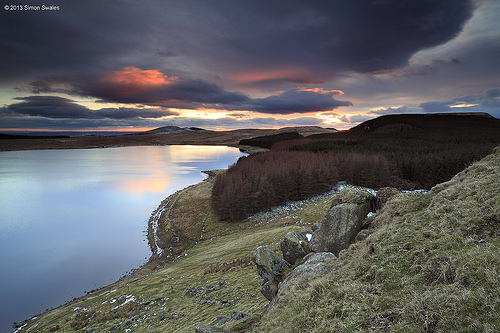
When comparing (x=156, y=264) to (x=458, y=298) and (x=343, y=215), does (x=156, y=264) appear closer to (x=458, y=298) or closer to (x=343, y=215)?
(x=343, y=215)

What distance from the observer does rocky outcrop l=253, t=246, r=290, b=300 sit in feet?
32.9

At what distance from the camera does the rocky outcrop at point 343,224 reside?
10023mm

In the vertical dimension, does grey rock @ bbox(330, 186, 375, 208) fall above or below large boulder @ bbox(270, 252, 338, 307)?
above

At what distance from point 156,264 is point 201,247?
5.25 m

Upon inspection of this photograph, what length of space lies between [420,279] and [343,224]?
4851 mm

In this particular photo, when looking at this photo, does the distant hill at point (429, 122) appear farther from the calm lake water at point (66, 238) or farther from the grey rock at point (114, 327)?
the grey rock at point (114, 327)

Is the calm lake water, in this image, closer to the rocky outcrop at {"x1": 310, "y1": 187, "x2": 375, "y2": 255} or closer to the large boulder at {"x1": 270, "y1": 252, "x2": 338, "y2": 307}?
the large boulder at {"x1": 270, "y1": 252, "x2": 338, "y2": 307}

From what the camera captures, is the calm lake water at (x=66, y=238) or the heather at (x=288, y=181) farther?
the heather at (x=288, y=181)

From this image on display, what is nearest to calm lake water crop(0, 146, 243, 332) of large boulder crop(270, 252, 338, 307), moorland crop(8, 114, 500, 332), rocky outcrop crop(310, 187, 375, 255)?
moorland crop(8, 114, 500, 332)

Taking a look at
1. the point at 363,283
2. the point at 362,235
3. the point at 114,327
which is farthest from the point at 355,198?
the point at 114,327

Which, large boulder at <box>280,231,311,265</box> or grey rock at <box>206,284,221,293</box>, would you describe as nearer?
large boulder at <box>280,231,311,265</box>

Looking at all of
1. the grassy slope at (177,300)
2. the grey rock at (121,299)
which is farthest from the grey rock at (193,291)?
the grey rock at (121,299)

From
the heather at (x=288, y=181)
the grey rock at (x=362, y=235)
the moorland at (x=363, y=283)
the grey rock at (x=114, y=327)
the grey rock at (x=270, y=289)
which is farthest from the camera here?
the heather at (x=288, y=181)

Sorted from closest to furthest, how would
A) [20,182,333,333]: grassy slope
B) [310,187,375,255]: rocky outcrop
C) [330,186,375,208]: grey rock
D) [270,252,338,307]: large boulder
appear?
[270,252,338,307]: large boulder → [310,187,375,255]: rocky outcrop → [330,186,375,208]: grey rock → [20,182,333,333]: grassy slope
